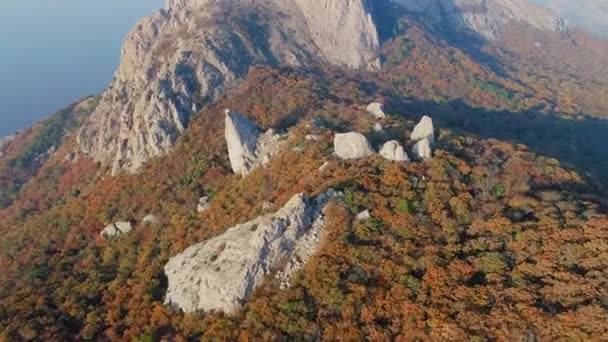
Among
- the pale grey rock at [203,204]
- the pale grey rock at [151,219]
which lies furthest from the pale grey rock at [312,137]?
Result: the pale grey rock at [151,219]

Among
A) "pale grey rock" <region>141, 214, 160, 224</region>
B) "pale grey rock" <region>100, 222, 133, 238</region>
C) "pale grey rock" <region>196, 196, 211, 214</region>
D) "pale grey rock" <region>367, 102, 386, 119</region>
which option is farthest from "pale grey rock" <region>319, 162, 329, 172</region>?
"pale grey rock" <region>100, 222, 133, 238</region>

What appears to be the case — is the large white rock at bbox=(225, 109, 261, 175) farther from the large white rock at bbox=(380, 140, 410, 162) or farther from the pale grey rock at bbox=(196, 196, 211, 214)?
the large white rock at bbox=(380, 140, 410, 162)

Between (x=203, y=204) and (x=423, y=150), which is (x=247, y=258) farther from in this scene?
(x=423, y=150)

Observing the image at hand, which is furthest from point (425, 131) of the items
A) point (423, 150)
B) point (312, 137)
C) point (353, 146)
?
point (312, 137)

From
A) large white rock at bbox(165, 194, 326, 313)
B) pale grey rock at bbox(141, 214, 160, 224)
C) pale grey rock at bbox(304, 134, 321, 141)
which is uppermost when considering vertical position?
large white rock at bbox(165, 194, 326, 313)

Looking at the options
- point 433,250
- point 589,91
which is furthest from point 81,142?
point 589,91

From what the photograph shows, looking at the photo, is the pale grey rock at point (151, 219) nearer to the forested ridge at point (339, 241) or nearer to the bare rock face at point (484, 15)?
the forested ridge at point (339, 241)

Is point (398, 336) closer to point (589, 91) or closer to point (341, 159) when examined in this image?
point (341, 159)
